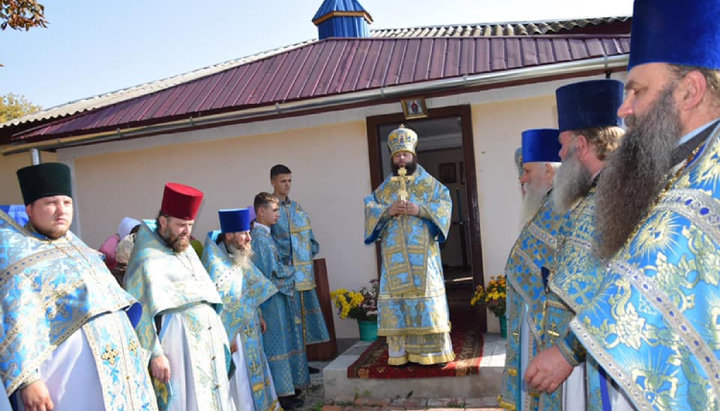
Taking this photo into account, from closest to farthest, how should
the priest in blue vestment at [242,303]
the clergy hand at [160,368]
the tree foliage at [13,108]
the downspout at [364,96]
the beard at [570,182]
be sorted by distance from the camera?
the beard at [570,182], the clergy hand at [160,368], the priest in blue vestment at [242,303], the downspout at [364,96], the tree foliage at [13,108]

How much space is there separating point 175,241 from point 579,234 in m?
2.66

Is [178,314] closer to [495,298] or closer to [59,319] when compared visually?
[59,319]

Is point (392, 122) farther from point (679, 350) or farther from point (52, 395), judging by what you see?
point (679, 350)

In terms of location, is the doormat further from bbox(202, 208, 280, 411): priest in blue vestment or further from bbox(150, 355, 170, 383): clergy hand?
bbox(150, 355, 170, 383): clergy hand

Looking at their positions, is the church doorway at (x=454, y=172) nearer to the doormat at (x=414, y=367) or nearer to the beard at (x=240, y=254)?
the doormat at (x=414, y=367)

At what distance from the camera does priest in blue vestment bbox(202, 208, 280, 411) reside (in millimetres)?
4363

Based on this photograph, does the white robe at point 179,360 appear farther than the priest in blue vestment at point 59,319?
Yes

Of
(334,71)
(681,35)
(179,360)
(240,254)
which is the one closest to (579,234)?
(681,35)

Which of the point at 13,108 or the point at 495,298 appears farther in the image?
the point at 13,108

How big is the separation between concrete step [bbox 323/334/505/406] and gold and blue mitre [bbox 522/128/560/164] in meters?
2.38

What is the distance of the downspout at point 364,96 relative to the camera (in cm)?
575

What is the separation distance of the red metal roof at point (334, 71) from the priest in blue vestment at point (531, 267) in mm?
2803

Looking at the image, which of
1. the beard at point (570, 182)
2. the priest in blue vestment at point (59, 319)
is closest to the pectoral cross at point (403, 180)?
the beard at point (570, 182)

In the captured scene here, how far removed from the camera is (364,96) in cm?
629
